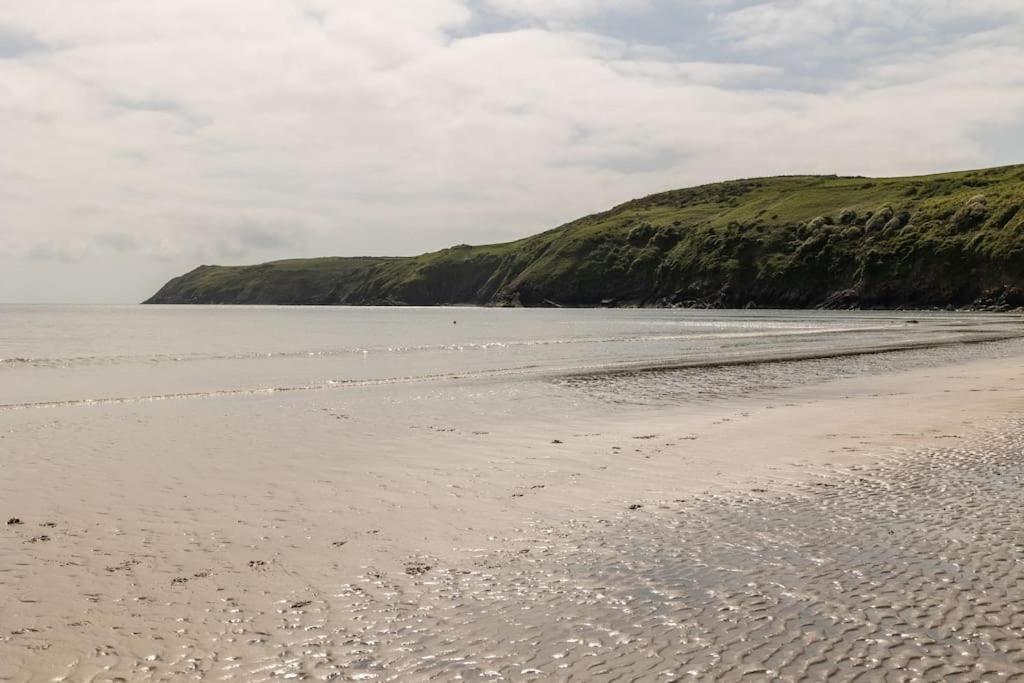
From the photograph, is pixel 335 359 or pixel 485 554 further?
pixel 335 359

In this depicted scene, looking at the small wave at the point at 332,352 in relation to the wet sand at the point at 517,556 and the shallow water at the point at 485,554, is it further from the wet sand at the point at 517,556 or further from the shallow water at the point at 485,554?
the wet sand at the point at 517,556

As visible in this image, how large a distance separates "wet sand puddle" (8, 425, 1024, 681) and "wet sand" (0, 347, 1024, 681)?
0.04 metres

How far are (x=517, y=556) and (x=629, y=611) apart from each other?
241 centimetres

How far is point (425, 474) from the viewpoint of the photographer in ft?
52.4

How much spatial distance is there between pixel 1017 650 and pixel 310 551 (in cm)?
815

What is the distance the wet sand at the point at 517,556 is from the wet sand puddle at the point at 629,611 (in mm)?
36

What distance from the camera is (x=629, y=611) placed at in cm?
837

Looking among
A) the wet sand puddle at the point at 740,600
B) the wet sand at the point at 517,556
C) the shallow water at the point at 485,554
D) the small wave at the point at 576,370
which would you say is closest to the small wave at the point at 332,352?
the small wave at the point at 576,370

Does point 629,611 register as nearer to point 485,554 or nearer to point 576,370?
point 485,554

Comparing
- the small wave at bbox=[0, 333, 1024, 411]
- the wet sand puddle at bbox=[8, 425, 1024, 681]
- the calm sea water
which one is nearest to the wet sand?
the wet sand puddle at bbox=[8, 425, 1024, 681]

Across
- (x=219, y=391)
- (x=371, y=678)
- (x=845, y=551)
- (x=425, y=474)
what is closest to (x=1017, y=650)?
(x=845, y=551)

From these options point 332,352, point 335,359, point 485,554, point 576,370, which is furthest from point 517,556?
point 332,352

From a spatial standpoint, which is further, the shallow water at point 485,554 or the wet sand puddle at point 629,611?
the shallow water at point 485,554

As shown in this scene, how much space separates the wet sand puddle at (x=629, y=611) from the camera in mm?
7023
